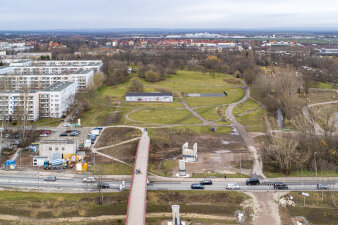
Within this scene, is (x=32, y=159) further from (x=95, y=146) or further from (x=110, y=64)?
(x=110, y=64)

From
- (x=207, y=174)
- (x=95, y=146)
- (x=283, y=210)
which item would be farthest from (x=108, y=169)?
(x=283, y=210)

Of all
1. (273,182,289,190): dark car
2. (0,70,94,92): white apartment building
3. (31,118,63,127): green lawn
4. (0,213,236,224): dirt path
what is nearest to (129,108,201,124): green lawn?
(31,118,63,127): green lawn

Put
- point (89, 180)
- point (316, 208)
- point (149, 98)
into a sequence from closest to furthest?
1. point (316, 208)
2. point (89, 180)
3. point (149, 98)

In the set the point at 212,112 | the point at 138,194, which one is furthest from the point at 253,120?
the point at 138,194

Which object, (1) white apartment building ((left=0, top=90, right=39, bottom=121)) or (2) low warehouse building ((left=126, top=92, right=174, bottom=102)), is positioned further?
(2) low warehouse building ((left=126, top=92, right=174, bottom=102))

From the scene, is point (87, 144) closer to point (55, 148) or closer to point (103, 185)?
point (55, 148)

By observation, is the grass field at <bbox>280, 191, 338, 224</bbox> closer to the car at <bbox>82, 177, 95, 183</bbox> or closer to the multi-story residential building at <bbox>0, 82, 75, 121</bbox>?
the car at <bbox>82, 177, 95, 183</bbox>

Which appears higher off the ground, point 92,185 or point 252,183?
point 252,183

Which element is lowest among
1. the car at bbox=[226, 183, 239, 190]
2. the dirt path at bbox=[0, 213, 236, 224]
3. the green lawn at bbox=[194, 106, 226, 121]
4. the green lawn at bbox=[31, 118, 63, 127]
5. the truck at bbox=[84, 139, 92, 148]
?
the dirt path at bbox=[0, 213, 236, 224]

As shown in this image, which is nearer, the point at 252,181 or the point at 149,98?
the point at 252,181
